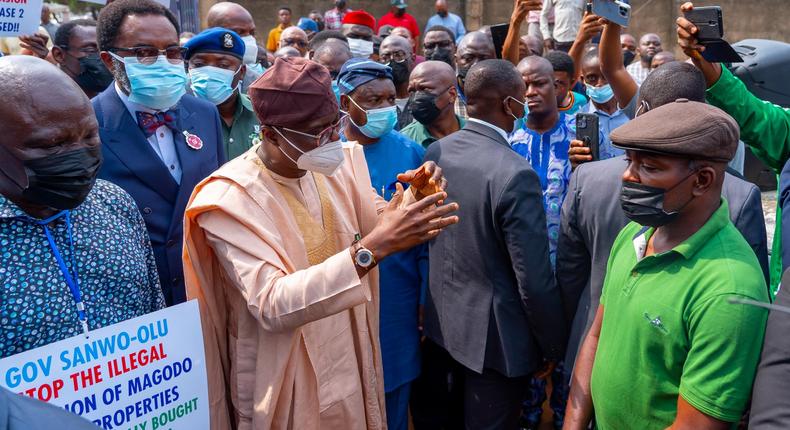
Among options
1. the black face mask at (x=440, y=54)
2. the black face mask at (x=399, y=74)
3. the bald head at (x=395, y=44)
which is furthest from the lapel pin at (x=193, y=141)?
the black face mask at (x=440, y=54)

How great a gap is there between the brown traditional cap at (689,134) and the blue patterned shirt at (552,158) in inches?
78.2

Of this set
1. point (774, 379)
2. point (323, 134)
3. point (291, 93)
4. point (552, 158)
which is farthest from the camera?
point (552, 158)

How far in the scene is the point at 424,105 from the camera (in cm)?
462

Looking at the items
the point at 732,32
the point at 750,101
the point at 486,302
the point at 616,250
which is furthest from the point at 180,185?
the point at 732,32

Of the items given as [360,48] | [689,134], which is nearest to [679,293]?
[689,134]

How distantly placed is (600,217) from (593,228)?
7 cm

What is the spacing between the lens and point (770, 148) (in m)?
3.36

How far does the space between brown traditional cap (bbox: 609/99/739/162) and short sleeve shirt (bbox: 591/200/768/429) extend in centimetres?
22

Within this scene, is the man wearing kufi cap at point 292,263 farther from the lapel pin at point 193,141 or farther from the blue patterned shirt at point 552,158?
the blue patterned shirt at point 552,158

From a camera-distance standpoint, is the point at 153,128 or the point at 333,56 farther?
the point at 333,56

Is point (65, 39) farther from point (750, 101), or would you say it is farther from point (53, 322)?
point (750, 101)

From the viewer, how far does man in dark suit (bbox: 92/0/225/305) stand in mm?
3084

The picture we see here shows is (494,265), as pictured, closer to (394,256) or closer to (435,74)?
(394,256)

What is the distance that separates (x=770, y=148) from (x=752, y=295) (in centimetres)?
164
